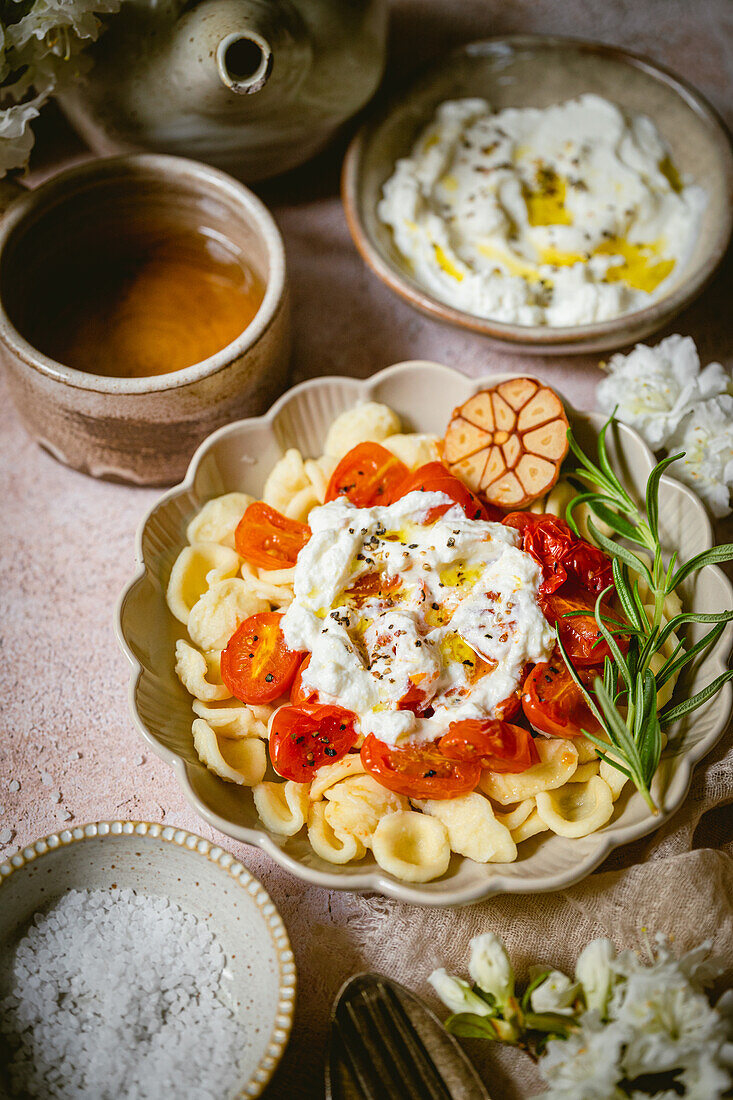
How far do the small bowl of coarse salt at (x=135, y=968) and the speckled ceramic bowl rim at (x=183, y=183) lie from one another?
568 millimetres

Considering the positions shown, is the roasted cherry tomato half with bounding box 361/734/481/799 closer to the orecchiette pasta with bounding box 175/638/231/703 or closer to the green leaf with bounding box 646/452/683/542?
the orecchiette pasta with bounding box 175/638/231/703

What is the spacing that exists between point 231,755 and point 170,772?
168 millimetres

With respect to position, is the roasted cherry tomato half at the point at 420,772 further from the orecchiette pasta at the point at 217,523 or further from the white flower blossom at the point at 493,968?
the orecchiette pasta at the point at 217,523

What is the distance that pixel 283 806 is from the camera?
3.52ft

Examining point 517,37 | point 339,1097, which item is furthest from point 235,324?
point 339,1097

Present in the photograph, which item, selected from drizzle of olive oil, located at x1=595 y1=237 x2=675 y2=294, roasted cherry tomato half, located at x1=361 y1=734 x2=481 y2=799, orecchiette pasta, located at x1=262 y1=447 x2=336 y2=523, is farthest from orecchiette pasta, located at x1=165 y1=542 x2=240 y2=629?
drizzle of olive oil, located at x1=595 y1=237 x2=675 y2=294

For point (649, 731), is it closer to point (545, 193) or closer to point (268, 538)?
point (268, 538)

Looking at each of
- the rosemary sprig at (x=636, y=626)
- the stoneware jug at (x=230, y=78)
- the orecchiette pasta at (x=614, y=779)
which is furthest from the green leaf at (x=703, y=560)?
the stoneware jug at (x=230, y=78)

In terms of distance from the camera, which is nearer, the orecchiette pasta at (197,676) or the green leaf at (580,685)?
the green leaf at (580,685)

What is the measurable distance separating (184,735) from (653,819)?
56 centimetres

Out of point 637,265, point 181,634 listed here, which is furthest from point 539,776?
point 637,265

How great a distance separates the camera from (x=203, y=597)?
3.85 ft

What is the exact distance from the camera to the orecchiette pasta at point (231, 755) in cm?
107

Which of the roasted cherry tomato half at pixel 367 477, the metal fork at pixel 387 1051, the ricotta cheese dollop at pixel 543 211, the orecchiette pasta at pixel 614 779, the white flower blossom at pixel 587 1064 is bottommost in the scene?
the metal fork at pixel 387 1051
